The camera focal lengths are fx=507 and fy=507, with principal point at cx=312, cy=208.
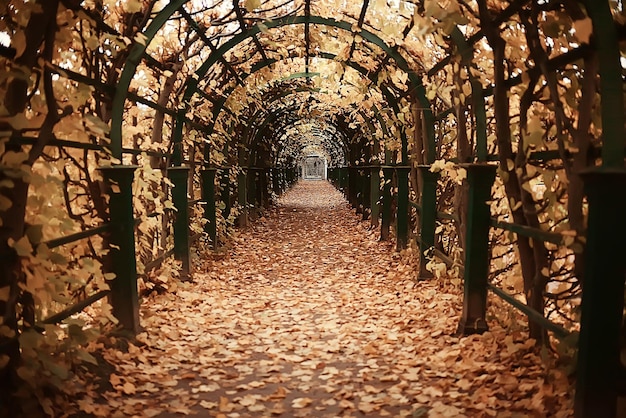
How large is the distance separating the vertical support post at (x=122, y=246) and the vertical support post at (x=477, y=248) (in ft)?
9.42

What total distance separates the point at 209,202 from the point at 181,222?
206 cm

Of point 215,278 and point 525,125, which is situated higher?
point 525,125

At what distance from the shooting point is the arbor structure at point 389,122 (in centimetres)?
247

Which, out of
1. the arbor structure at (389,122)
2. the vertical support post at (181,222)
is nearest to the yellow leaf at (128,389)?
the arbor structure at (389,122)

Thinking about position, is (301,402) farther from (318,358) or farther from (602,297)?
(602,297)

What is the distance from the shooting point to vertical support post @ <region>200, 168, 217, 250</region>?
28.9ft

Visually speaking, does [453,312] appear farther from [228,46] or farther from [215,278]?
[228,46]

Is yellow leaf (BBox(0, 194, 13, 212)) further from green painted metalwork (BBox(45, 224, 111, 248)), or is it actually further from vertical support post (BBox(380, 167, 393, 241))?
vertical support post (BBox(380, 167, 393, 241))

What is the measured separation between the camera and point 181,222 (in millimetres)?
6848

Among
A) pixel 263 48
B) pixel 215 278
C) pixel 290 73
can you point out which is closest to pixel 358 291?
pixel 215 278

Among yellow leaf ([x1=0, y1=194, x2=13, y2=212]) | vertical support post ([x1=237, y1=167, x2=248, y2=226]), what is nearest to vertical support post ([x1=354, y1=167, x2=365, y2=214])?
vertical support post ([x1=237, y1=167, x2=248, y2=226])

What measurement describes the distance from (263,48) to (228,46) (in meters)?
1.55

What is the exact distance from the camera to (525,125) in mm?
3328

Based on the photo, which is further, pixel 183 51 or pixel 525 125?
pixel 183 51
